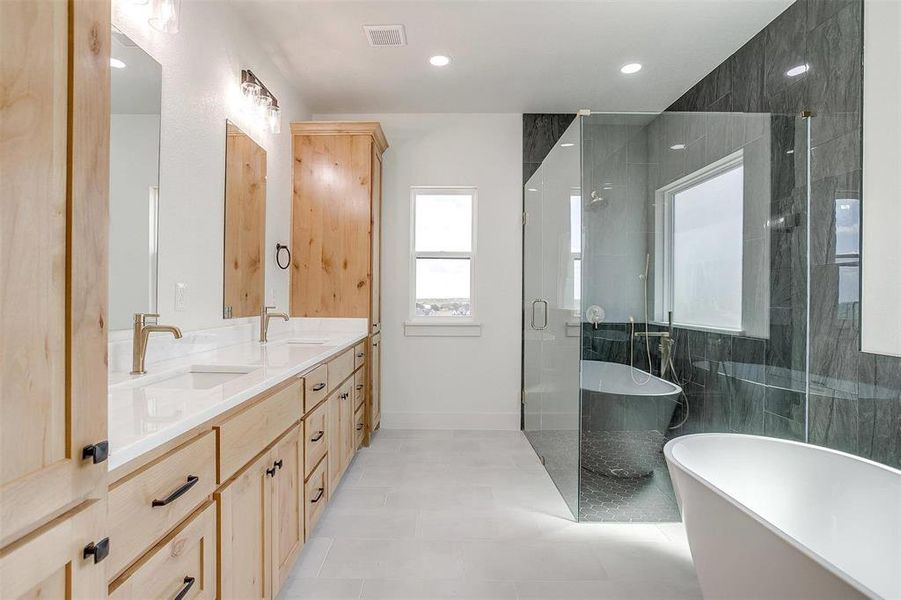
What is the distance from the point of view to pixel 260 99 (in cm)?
270

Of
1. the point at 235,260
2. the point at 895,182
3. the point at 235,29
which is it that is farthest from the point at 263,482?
the point at 895,182

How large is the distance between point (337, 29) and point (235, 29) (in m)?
0.55

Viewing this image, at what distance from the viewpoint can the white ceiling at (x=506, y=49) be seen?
2.48 meters

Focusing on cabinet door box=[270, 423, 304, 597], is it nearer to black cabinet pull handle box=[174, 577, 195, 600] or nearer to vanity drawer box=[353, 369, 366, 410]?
black cabinet pull handle box=[174, 577, 195, 600]

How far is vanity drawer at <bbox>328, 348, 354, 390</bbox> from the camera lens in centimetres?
233

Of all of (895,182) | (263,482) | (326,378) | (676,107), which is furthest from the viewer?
(676,107)

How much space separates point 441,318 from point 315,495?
2144mm

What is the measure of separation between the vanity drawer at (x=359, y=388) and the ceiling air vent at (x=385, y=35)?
208 cm

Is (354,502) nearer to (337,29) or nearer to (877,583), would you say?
(877,583)

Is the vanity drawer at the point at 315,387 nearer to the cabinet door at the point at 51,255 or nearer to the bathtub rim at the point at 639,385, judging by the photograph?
the cabinet door at the point at 51,255

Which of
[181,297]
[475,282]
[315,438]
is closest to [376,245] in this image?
[475,282]

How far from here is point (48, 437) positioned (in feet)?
2.08

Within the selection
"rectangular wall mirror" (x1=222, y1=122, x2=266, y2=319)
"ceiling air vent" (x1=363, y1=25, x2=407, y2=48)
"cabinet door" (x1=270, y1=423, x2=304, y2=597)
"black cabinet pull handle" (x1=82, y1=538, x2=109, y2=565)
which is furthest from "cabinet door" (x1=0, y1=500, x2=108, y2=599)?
"ceiling air vent" (x1=363, y1=25, x2=407, y2=48)

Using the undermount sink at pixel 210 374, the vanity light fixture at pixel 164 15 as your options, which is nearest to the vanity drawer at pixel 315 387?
the undermount sink at pixel 210 374
